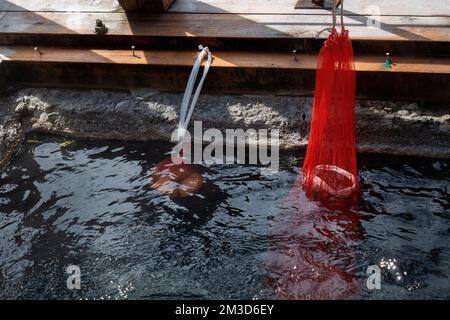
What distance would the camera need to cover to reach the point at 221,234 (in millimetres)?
5379

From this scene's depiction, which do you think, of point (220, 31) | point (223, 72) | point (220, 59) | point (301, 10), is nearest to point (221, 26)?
point (220, 31)

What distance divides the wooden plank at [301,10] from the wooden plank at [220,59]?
984 millimetres

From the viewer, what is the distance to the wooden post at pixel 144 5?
7.80 meters

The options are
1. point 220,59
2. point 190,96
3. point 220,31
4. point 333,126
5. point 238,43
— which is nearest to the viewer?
point 333,126

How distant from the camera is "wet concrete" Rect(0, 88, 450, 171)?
6.14m

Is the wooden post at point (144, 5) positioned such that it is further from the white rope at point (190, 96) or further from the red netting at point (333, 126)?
the red netting at point (333, 126)

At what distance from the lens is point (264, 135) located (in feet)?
21.3

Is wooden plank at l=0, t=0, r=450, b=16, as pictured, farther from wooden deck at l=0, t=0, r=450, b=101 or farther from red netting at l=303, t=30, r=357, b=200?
red netting at l=303, t=30, r=357, b=200

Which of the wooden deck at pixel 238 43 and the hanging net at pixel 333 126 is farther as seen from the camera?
the wooden deck at pixel 238 43

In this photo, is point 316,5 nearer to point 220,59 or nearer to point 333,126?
point 220,59

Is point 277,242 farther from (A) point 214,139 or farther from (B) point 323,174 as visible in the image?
(A) point 214,139

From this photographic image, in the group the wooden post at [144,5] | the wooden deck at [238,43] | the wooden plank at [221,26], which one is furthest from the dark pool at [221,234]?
the wooden post at [144,5]

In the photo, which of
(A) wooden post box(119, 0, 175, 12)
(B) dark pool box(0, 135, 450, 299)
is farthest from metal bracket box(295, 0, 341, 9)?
(B) dark pool box(0, 135, 450, 299)

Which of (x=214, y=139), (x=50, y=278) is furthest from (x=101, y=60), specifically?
(x=50, y=278)
